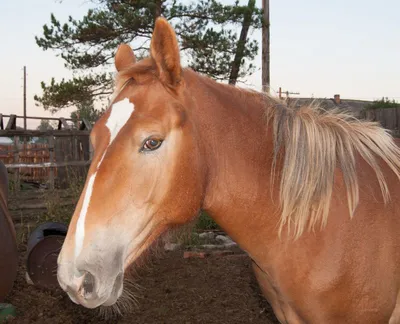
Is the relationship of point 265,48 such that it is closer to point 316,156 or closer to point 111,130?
point 316,156

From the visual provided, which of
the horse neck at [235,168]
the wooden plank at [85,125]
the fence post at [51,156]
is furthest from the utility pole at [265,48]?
the horse neck at [235,168]

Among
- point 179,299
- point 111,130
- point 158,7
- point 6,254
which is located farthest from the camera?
point 158,7

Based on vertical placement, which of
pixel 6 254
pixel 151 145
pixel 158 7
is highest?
pixel 158 7

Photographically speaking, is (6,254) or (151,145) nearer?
(151,145)

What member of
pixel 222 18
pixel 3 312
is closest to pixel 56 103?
pixel 222 18

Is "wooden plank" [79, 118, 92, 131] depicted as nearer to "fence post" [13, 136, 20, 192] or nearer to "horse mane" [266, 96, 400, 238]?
"fence post" [13, 136, 20, 192]

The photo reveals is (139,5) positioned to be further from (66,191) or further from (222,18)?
(66,191)

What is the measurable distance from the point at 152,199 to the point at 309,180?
32.7 inches

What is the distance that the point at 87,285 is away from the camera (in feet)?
5.78

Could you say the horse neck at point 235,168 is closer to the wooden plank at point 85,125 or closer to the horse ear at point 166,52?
the horse ear at point 166,52

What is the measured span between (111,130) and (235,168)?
27.3 inches

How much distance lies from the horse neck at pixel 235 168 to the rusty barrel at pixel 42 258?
3783 millimetres

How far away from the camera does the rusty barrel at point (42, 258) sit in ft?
18.1

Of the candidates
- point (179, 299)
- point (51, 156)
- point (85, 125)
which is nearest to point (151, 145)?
point (179, 299)
